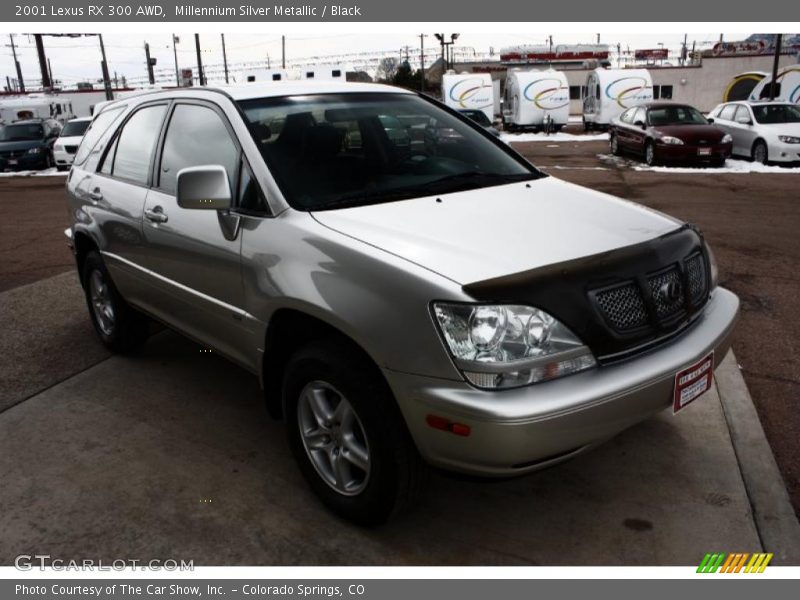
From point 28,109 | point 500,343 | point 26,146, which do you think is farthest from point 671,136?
point 28,109

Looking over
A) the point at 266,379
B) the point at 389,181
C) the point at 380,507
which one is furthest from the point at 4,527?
the point at 389,181

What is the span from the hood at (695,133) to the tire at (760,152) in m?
0.78

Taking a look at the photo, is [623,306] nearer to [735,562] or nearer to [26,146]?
[735,562]

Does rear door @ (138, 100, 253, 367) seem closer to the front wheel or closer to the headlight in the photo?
the headlight

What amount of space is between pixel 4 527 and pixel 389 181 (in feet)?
7.36

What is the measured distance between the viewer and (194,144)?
3646 millimetres

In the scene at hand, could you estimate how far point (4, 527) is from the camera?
2961 mm

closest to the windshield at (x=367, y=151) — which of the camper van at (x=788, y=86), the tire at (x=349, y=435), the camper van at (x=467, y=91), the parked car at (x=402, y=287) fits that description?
the parked car at (x=402, y=287)

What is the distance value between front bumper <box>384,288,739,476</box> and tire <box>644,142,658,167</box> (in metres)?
14.5

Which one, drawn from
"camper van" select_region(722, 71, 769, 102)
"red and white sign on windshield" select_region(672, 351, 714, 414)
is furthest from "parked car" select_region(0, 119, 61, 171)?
"camper van" select_region(722, 71, 769, 102)

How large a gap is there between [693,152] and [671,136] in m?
0.62

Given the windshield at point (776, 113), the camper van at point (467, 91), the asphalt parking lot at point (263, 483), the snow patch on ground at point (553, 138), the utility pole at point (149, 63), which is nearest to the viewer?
the asphalt parking lot at point (263, 483)

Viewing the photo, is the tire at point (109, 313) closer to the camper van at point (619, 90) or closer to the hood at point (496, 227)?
the hood at point (496, 227)

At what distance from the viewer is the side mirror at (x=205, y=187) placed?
3014 mm
